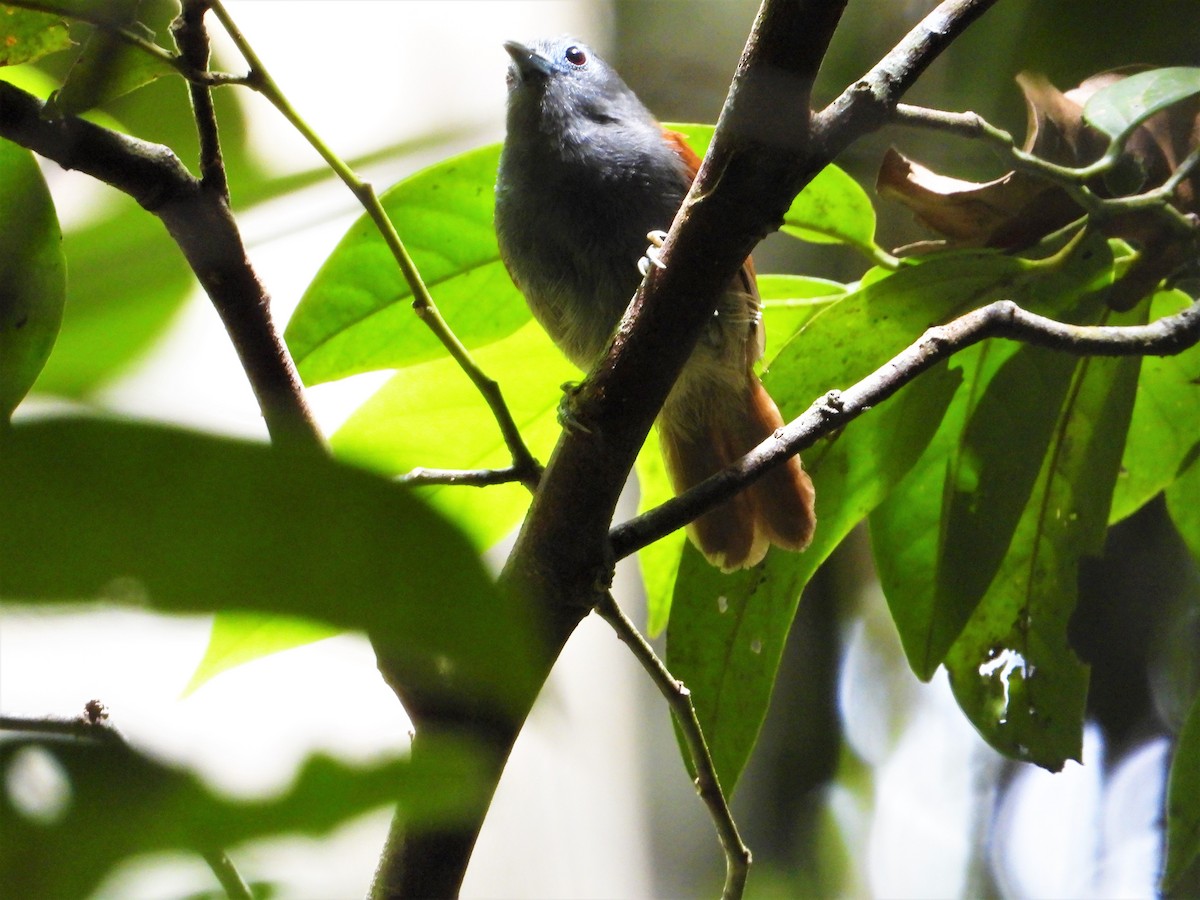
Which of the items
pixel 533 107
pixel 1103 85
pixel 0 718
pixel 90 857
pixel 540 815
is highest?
pixel 533 107

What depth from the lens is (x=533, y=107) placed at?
1.50 metres

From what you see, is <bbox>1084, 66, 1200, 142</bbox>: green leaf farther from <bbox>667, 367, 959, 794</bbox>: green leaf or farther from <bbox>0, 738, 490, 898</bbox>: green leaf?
<bbox>0, 738, 490, 898</bbox>: green leaf

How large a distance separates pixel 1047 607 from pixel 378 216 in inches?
33.9

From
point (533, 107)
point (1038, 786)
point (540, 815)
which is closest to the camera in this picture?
point (533, 107)

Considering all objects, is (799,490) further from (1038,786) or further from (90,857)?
(1038,786)

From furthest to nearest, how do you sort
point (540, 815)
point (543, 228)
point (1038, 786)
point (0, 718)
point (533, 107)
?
point (1038, 786), point (540, 815), point (533, 107), point (543, 228), point (0, 718)

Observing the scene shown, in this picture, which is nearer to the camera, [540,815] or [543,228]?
[543,228]

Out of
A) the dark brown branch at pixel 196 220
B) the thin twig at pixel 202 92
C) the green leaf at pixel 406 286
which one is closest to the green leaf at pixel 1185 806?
the green leaf at pixel 406 286

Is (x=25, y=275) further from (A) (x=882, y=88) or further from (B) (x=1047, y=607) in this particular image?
(B) (x=1047, y=607)

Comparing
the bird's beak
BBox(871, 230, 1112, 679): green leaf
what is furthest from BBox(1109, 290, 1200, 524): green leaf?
the bird's beak

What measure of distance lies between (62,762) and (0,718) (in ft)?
0.66

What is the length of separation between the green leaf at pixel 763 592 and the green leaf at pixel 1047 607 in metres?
0.18

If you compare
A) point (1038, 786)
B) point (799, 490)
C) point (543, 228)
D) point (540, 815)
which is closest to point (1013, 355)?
point (799, 490)

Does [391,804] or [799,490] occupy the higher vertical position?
[799,490]
